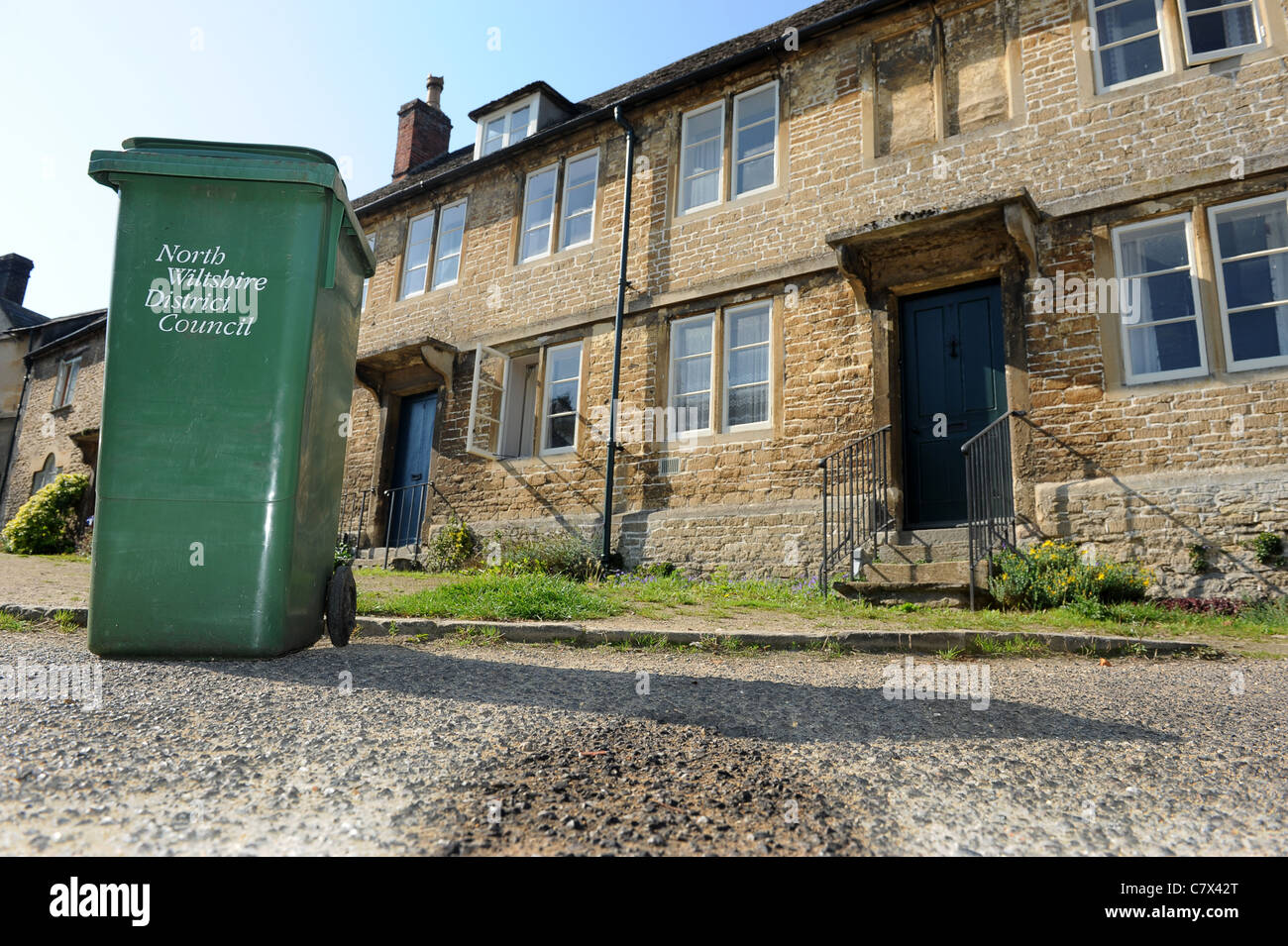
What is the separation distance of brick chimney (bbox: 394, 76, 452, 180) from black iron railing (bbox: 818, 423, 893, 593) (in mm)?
11472

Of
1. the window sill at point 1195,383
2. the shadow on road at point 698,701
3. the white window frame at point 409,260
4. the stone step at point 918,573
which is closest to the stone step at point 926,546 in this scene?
the stone step at point 918,573

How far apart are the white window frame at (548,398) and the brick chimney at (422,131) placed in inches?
273

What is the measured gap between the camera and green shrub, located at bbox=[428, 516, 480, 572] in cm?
1055

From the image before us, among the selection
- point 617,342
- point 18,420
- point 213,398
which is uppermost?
point 18,420

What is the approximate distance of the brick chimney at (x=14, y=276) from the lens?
2525 centimetres

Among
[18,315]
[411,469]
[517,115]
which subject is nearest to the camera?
[411,469]

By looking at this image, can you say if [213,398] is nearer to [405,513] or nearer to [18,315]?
[405,513]

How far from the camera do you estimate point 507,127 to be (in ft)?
41.6

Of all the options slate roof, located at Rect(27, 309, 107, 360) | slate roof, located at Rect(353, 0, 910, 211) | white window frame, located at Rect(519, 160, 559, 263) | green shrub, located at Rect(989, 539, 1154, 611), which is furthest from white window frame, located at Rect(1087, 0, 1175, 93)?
slate roof, located at Rect(27, 309, 107, 360)

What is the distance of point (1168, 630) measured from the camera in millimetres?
5195

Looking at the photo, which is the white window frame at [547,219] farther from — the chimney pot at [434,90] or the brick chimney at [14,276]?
the brick chimney at [14,276]

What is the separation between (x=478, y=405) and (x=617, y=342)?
252 cm

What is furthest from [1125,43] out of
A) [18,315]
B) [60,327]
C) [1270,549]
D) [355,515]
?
[18,315]
